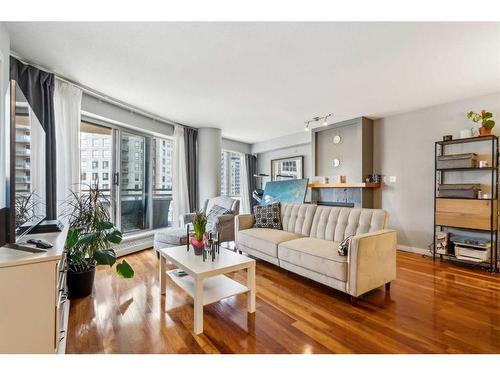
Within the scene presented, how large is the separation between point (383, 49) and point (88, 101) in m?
3.48

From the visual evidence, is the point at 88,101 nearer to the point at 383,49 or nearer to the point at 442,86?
the point at 383,49

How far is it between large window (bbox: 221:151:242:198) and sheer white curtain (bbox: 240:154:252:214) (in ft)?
0.31

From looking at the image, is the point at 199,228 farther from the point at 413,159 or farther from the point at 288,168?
the point at 288,168

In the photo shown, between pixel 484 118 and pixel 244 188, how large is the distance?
4669 millimetres

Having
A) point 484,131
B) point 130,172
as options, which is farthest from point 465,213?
point 130,172

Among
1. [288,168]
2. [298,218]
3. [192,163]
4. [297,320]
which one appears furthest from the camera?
[288,168]

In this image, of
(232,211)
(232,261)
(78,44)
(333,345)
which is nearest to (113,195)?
(232,211)

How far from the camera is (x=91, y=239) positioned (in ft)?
7.21

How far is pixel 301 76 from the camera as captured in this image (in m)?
2.60

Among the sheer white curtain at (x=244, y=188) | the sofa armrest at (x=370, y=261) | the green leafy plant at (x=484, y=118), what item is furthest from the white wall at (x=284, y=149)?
the sofa armrest at (x=370, y=261)

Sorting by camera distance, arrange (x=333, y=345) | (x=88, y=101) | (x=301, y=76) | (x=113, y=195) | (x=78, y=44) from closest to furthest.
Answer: (x=333, y=345), (x=78, y=44), (x=301, y=76), (x=88, y=101), (x=113, y=195)

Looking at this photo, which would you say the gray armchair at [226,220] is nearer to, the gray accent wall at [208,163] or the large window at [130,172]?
the gray accent wall at [208,163]

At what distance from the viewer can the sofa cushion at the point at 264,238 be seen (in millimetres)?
2910

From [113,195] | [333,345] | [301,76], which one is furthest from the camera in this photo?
[113,195]
